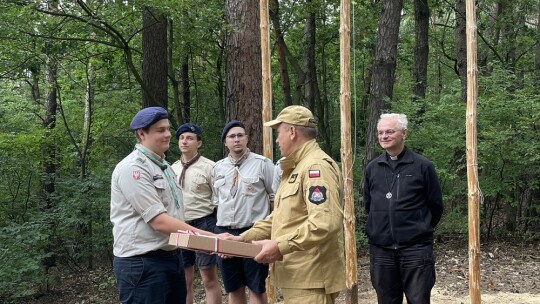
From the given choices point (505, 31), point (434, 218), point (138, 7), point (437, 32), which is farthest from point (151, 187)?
point (437, 32)

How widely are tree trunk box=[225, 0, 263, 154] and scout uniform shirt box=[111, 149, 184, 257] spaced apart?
301cm

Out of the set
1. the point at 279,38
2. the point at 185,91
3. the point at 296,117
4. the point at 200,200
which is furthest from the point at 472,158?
the point at 185,91

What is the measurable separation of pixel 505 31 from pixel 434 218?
11711 mm

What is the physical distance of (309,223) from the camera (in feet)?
8.50

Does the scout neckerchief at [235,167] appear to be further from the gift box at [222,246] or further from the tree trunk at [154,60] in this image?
the tree trunk at [154,60]

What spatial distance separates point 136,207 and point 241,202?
155cm

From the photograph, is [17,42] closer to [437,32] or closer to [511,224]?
[511,224]

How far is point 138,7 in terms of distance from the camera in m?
8.27

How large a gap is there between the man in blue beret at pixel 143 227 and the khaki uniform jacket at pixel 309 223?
56 cm

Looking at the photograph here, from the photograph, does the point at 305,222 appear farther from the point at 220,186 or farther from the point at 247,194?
the point at 220,186

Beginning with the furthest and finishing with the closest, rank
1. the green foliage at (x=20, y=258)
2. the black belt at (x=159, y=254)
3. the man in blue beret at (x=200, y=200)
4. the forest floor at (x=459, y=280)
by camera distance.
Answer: the green foliage at (x=20, y=258), the forest floor at (x=459, y=280), the man in blue beret at (x=200, y=200), the black belt at (x=159, y=254)

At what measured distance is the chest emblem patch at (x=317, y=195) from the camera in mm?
2615

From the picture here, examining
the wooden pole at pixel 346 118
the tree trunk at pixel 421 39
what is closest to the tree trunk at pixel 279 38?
the tree trunk at pixel 421 39

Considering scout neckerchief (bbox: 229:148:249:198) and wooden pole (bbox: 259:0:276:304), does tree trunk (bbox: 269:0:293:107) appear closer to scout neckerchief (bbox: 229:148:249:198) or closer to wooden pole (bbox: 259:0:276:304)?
wooden pole (bbox: 259:0:276:304)
